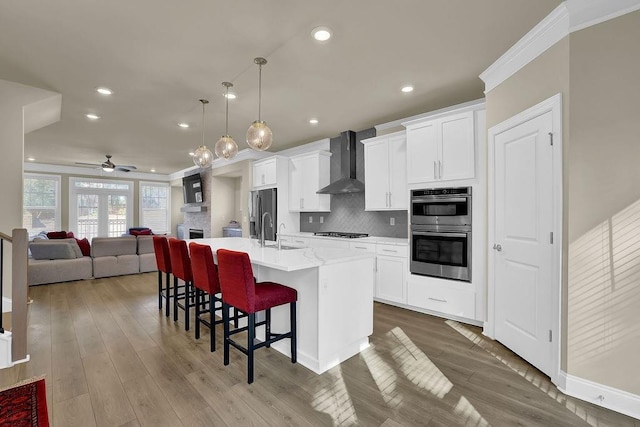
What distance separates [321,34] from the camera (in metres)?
2.40

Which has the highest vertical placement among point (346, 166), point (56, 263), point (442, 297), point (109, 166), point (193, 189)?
point (109, 166)

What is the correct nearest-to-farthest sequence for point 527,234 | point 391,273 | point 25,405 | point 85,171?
point 25,405, point 527,234, point 391,273, point 85,171

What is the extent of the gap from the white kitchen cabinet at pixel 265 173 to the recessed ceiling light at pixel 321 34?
3.66m

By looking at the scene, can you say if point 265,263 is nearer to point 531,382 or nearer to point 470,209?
point 531,382

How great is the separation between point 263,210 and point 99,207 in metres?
6.53

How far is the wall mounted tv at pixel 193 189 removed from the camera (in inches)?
341

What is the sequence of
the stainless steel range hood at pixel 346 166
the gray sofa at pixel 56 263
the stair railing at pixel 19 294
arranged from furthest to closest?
the gray sofa at pixel 56 263
the stainless steel range hood at pixel 346 166
the stair railing at pixel 19 294

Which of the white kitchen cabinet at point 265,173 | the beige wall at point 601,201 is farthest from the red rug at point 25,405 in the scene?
the white kitchen cabinet at point 265,173

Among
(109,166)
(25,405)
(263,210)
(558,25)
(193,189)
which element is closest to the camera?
(25,405)

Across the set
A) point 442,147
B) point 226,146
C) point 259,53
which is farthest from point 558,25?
point 226,146

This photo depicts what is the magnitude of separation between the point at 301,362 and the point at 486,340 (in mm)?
1866

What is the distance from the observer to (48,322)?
348cm

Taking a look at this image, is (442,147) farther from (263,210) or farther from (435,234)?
(263,210)

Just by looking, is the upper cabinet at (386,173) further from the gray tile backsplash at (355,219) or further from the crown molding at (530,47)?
the crown molding at (530,47)
